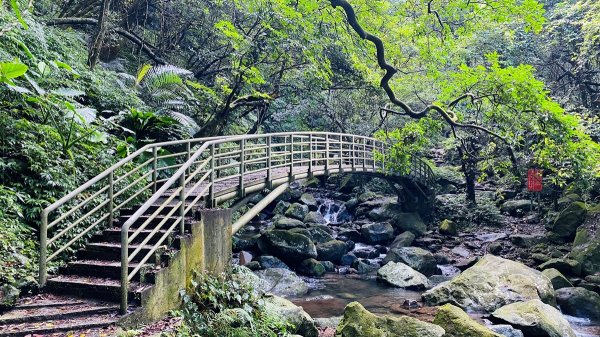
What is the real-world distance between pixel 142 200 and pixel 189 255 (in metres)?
2.02

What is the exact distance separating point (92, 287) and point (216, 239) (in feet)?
7.27

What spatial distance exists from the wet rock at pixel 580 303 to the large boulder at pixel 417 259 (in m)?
4.23

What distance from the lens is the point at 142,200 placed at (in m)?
7.39

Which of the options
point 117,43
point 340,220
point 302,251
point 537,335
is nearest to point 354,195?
point 340,220

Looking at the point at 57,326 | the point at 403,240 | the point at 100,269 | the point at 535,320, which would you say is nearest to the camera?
the point at 57,326

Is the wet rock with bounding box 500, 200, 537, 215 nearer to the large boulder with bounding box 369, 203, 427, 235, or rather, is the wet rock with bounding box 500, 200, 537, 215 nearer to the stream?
the large boulder with bounding box 369, 203, 427, 235

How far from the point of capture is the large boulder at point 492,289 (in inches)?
388

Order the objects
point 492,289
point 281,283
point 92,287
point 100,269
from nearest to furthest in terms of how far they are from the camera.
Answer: point 92,287
point 100,269
point 492,289
point 281,283

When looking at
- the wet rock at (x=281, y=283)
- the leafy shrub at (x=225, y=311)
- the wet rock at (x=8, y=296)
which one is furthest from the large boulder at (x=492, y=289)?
the wet rock at (x=8, y=296)

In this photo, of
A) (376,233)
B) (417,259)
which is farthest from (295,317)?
(376,233)

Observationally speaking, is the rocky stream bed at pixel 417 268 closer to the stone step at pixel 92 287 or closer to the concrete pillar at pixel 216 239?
the concrete pillar at pixel 216 239

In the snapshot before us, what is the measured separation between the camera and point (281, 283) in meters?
11.8

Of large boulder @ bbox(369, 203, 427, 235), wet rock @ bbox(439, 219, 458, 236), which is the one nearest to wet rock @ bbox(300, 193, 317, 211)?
large boulder @ bbox(369, 203, 427, 235)

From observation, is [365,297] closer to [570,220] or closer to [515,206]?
[570,220]
